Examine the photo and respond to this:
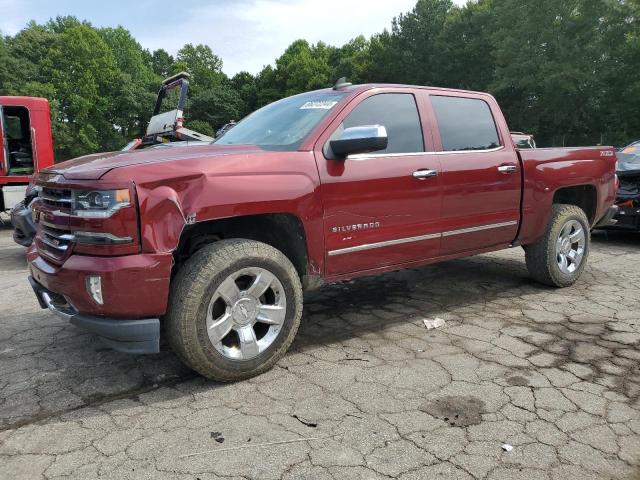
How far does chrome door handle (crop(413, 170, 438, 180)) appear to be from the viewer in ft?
12.4

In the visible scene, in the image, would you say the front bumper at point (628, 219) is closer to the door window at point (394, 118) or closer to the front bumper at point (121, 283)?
the door window at point (394, 118)

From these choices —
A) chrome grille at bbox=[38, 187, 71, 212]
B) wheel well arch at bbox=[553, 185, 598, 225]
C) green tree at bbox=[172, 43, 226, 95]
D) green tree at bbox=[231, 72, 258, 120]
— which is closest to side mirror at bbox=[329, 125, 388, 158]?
chrome grille at bbox=[38, 187, 71, 212]

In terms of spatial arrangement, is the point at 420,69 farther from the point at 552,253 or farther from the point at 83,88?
the point at 552,253

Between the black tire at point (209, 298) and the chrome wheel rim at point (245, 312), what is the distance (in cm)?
3

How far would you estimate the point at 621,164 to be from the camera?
25.1ft

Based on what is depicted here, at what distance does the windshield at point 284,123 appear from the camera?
11.7 feet

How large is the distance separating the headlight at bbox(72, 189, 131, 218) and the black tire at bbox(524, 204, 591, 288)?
12.8ft

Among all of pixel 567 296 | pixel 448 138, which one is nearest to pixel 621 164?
pixel 567 296

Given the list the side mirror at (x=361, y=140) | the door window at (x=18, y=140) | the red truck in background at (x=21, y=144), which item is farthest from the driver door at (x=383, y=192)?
the door window at (x=18, y=140)

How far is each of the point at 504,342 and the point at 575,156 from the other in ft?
7.75

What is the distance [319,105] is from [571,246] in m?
3.17

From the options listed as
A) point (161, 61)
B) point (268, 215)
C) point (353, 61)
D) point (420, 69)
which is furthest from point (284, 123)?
point (161, 61)

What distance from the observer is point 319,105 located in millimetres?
3809

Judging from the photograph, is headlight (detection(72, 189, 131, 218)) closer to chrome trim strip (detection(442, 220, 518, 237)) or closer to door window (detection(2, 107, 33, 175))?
chrome trim strip (detection(442, 220, 518, 237))
